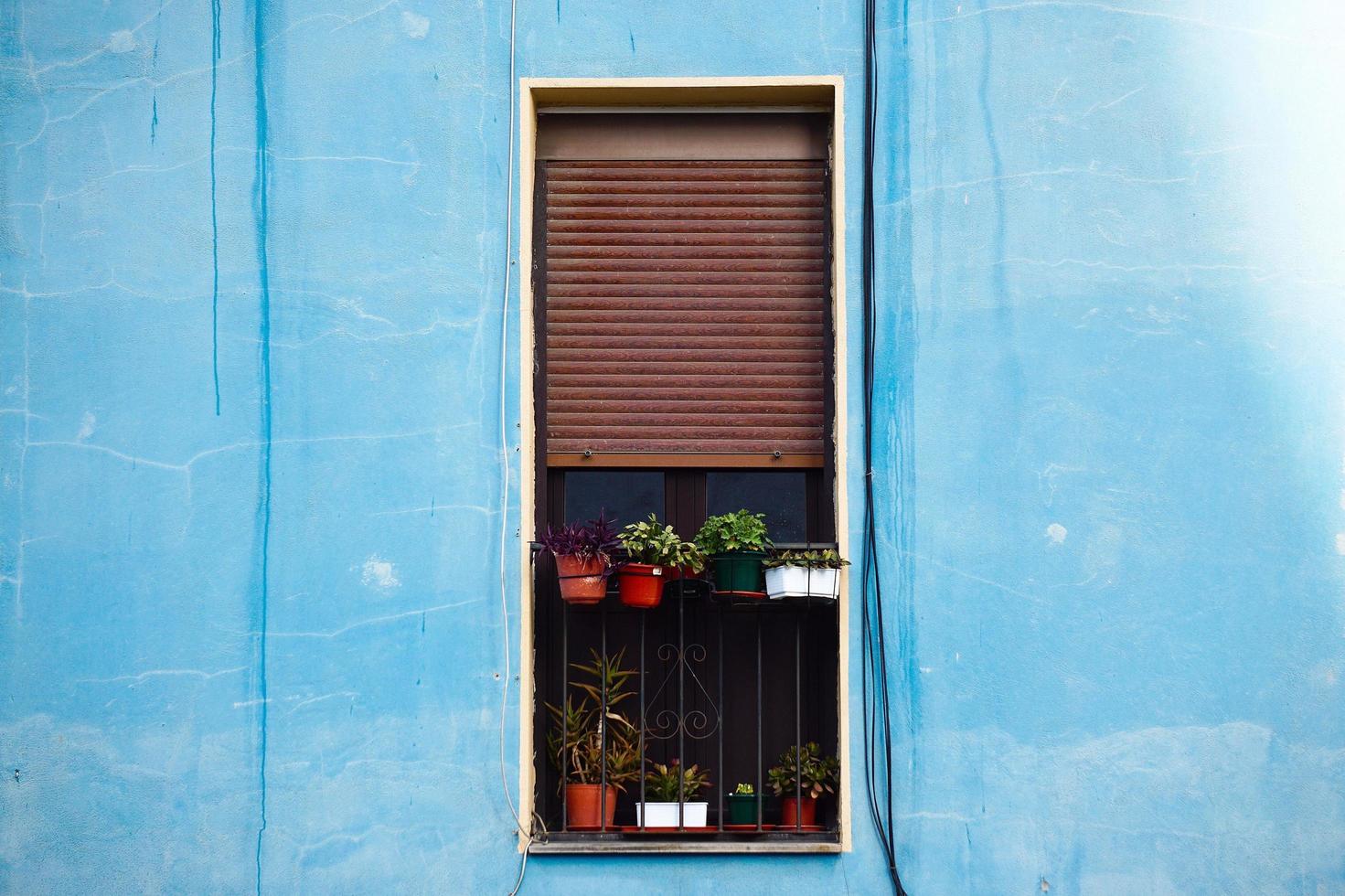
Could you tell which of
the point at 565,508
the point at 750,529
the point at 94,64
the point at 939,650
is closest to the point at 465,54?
the point at 94,64

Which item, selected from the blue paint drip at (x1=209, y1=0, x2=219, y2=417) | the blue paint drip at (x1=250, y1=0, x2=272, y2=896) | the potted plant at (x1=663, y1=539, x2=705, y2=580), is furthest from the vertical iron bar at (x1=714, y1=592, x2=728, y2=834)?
the blue paint drip at (x1=209, y1=0, x2=219, y2=417)

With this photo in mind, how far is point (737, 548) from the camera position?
4465mm

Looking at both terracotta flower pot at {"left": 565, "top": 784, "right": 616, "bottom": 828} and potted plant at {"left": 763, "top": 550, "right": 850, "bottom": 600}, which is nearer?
potted plant at {"left": 763, "top": 550, "right": 850, "bottom": 600}

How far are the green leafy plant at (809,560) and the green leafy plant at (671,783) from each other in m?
0.75

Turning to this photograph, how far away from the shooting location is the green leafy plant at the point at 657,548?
14.6 ft

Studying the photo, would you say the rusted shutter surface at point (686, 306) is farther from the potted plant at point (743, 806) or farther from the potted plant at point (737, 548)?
the potted plant at point (743, 806)

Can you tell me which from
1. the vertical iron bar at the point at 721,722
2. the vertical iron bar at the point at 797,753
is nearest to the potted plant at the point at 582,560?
the vertical iron bar at the point at 721,722

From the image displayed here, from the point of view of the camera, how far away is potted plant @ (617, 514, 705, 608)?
446 centimetres

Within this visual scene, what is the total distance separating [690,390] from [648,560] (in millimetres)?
657

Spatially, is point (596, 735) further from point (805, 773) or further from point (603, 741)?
point (805, 773)

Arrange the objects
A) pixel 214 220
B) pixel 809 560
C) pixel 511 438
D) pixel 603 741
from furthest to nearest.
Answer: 1. pixel 214 220
2. pixel 511 438
3. pixel 603 741
4. pixel 809 560

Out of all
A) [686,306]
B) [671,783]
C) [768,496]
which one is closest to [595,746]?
[671,783]

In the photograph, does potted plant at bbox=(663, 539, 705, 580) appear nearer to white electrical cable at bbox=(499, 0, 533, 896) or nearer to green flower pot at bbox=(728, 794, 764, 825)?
white electrical cable at bbox=(499, 0, 533, 896)

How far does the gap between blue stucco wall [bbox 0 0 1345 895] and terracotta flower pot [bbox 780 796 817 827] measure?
23 cm
